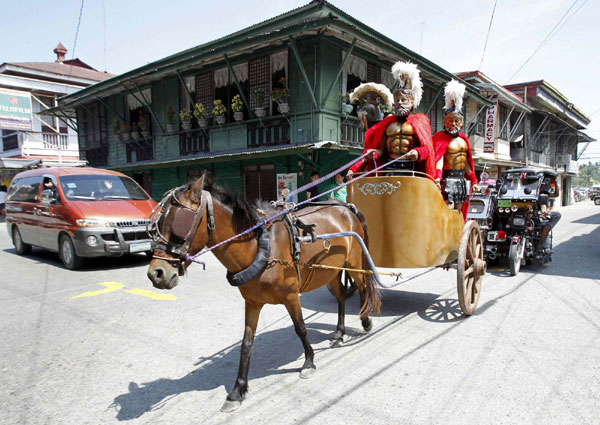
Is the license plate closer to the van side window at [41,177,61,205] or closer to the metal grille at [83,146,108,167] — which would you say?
the van side window at [41,177,61,205]

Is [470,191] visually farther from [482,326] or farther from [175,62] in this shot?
[175,62]

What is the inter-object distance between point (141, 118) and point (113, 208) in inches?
429

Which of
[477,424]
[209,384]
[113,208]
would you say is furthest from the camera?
[113,208]

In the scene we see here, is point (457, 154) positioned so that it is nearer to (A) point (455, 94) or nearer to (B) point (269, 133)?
(A) point (455, 94)

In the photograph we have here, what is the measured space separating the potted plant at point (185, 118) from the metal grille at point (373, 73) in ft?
23.2

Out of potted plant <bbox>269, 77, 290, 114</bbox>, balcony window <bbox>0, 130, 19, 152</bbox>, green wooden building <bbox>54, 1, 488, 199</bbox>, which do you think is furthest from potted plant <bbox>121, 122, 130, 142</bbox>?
balcony window <bbox>0, 130, 19, 152</bbox>

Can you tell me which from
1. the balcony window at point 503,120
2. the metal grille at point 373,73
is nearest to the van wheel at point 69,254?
the metal grille at point 373,73

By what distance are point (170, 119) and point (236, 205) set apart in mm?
14579

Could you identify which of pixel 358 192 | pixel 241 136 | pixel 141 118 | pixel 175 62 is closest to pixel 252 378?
pixel 358 192

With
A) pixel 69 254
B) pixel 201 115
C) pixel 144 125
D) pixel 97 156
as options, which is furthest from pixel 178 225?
pixel 97 156

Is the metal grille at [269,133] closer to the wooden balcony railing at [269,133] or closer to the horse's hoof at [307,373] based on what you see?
the wooden balcony railing at [269,133]

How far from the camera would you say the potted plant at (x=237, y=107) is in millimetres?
13648

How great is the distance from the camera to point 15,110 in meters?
21.4

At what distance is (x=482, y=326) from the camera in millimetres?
4688
